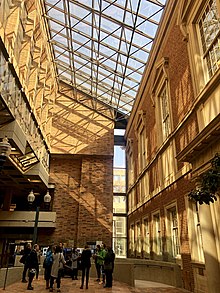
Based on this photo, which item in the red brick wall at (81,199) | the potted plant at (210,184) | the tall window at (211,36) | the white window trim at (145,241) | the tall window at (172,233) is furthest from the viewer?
the red brick wall at (81,199)

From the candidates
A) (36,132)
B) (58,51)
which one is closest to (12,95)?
(36,132)

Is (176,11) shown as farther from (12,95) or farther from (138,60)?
(12,95)

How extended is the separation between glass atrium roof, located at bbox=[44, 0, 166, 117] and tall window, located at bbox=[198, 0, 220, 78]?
4315 mm

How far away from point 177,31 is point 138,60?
19.5ft

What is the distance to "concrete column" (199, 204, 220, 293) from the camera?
279 inches

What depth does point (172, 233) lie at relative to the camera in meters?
11.6

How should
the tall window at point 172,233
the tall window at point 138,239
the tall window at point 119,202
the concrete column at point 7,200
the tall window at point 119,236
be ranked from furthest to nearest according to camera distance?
the tall window at point 119,202
the tall window at point 119,236
the concrete column at point 7,200
the tall window at point 138,239
the tall window at point 172,233

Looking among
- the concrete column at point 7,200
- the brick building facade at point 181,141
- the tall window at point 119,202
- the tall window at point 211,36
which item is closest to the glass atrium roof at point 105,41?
the brick building facade at point 181,141

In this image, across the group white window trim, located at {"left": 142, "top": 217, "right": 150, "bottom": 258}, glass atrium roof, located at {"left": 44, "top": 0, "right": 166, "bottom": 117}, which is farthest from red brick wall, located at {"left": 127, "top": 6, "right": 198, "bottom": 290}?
glass atrium roof, located at {"left": 44, "top": 0, "right": 166, "bottom": 117}

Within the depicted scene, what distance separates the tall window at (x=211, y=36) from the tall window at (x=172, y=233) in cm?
589

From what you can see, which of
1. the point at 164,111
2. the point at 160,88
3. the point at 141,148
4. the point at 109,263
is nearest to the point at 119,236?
the point at 141,148

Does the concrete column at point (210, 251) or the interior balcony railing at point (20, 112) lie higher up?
the interior balcony railing at point (20, 112)

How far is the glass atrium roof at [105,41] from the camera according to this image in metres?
14.4

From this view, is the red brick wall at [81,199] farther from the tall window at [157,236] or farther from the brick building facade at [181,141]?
the tall window at [157,236]
